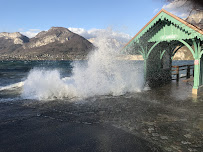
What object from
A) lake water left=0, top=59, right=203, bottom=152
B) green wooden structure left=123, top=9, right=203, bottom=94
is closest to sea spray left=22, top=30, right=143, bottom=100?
green wooden structure left=123, top=9, right=203, bottom=94

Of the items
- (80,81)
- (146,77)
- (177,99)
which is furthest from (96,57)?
(177,99)

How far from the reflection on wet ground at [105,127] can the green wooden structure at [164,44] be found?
152 inches

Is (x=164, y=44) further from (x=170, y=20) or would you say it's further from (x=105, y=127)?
(x=105, y=127)

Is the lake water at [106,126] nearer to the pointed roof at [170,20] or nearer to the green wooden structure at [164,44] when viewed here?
the green wooden structure at [164,44]

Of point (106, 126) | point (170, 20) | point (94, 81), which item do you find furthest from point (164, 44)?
point (106, 126)

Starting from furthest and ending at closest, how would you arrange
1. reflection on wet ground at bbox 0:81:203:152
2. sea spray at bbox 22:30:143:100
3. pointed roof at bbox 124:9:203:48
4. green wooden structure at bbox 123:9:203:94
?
sea spray at bbox 22:30:143:100
green wooden structure at bbox 123:9:203:94
pointed roof at bbox 124:9:203:48
reflection on wet ground at bbox 0:81:203:152

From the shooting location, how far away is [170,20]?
36.6 ft

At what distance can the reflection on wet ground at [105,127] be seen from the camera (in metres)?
4.59

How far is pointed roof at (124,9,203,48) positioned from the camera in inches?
388

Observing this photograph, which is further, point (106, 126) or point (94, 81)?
point (94, 81)

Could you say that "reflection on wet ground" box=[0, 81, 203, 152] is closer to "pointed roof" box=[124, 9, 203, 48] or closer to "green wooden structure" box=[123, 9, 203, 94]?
"green wooden structure" box=[123, 9, 203, 94]

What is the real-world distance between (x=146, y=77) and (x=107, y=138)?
1121 cm

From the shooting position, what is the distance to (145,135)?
5117 mm

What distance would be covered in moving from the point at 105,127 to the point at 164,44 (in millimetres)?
12925
